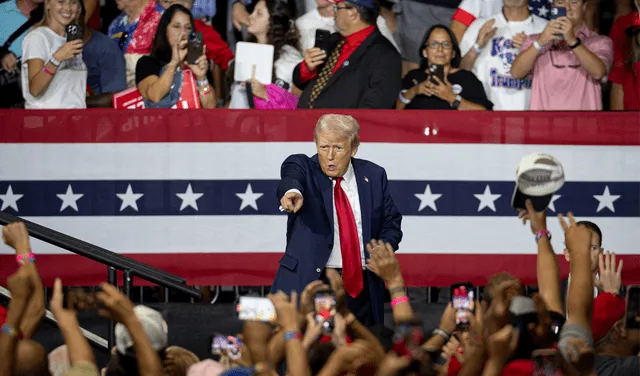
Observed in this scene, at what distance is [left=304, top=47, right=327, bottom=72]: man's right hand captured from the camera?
8.64m

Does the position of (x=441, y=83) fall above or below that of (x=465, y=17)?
below

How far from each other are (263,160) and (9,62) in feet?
6.69

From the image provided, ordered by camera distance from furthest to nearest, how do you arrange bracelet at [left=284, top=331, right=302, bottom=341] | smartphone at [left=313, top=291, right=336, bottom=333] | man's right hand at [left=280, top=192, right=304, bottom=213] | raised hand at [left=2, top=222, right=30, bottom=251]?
man's right hand at [left=280, top=192, right=304, bottom=213]
raised hand at [left=2, top=222, right=30, bottom=251]
smartphone at [left=313, top=291, right=336, bottom=333]
bracelet at [left=284, top=331, right=302, bottom=341]

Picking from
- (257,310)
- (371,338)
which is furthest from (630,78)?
(257,310)

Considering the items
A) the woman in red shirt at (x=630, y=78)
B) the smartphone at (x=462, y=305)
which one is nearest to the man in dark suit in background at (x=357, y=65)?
the woman in red shirt at (x=630, y=78)

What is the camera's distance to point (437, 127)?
27.7 feet

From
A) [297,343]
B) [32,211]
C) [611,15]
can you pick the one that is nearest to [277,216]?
[32,211]

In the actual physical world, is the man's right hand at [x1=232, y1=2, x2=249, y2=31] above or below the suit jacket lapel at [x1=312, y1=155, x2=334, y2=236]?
above

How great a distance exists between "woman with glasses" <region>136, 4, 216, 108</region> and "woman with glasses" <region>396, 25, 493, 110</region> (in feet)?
4.41

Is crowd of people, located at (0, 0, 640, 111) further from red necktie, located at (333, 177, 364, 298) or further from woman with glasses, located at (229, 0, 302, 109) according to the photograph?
red necktie, located at (333, 177, 364, 298)

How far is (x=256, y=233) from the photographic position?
8438 mm

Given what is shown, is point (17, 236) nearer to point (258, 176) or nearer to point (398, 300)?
point (398, 300)

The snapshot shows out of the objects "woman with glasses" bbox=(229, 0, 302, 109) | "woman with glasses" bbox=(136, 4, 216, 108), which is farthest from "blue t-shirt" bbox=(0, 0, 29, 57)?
"woman with glasses" bbox=(229, 0, 302, 109)

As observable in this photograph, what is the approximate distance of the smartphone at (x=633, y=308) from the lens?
527cm
